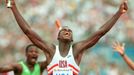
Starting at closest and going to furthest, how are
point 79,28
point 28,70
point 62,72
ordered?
point 62,72, point 28,70, point 79,28

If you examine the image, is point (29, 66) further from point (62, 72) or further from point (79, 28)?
point (79, 28)

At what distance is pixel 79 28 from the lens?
9148 mm

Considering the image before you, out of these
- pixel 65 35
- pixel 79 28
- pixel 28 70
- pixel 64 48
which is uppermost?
pixel 65 35

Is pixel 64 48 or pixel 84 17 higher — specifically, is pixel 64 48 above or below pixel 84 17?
above

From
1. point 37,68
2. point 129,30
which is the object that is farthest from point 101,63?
point 37,68

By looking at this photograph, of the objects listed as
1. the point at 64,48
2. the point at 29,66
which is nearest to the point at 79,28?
the point at 29,66

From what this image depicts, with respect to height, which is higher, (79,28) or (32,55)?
(32,55)

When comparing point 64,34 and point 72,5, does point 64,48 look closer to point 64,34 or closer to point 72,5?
point 64,34

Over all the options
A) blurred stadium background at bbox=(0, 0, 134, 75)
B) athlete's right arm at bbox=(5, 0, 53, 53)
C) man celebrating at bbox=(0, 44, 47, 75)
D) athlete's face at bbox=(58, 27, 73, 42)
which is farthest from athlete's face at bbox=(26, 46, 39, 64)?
blurred stadium background at bbox=(0, 0, 134, 75)

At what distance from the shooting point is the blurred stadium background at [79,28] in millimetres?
8820

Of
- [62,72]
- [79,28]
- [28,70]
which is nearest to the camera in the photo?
[62,72]

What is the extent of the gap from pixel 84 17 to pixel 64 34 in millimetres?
4647

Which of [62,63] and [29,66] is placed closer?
[62,63]

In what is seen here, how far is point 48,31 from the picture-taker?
915 cm
